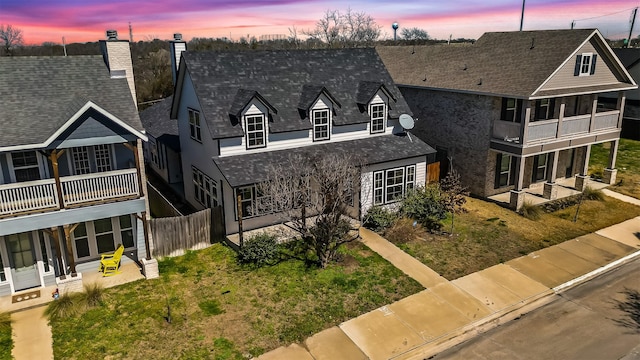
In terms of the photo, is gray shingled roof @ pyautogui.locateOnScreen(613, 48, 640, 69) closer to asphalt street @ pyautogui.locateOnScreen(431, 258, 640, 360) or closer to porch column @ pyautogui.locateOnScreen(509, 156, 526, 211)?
porch column @ pyautogui.locateOnScreen(509, 156, 526, 211)

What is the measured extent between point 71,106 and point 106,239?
212 inches

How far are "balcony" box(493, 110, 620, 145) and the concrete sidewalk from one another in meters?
5.91

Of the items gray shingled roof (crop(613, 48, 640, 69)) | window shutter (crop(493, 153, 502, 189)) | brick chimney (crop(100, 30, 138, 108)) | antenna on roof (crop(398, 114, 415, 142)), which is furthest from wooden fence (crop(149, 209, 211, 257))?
gray shingled roof (crop(613, 48, 640, 69))

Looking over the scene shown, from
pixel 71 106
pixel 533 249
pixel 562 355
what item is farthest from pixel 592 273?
pixel 71 106

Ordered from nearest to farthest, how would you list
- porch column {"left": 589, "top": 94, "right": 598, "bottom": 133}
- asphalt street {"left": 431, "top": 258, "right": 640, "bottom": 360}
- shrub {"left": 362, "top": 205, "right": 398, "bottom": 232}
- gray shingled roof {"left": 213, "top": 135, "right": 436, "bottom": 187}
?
asphalt street {"left": 431, "top": 258, "right": 640, "bottom": 360}
gray shingled roof {"left": 213, "top": 135, "right": 436, "bottom": 187}
shrub {"left": 362, "top": 205, "right": 398, "bottom": 232}
porch column {"left": 589, "top": 94, "right": 598, "bottom": 133}

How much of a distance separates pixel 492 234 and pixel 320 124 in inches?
386

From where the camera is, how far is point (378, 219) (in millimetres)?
21359

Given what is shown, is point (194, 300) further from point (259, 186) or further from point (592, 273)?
point (592, 273)

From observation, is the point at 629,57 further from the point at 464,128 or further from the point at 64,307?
the point at 64,307

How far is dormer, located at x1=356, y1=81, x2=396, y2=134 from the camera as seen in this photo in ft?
76.2

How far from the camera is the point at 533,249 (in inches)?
787

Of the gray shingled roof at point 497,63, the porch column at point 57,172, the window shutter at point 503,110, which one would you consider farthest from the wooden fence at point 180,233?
the window shutter at point 503,110

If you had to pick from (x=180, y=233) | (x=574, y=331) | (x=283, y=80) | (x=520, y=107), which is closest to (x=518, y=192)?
(x=520, y=107)

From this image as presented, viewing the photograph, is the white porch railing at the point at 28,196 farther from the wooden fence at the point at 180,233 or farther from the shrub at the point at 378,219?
the shrub at the point at 378,219
